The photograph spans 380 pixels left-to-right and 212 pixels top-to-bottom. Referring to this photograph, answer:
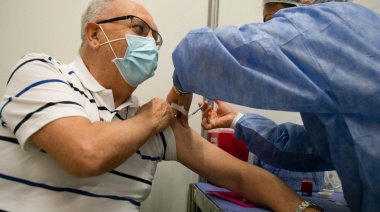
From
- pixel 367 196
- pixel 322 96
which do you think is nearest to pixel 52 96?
pixel 322 96

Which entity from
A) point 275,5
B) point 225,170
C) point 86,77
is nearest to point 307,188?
point 225,170

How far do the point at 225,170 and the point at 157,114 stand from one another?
40 centimetres

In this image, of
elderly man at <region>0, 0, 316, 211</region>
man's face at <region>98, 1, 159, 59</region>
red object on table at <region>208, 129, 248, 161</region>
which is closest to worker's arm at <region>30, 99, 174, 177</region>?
elderly man at <region>0, 0, 316, 211</region>

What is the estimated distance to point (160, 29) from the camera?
1628 millimetres

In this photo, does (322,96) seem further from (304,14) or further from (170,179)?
(170,179)

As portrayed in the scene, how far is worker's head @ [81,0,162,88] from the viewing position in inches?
40.3

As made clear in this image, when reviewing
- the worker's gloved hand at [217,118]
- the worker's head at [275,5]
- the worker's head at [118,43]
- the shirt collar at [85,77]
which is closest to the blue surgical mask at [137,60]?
the worker's head at [118,43]

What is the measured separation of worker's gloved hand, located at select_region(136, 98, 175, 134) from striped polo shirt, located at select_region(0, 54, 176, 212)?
14 cm

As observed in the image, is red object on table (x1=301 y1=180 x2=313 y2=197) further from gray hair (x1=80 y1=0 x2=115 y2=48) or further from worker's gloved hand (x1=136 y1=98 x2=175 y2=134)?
gray hair (x1=80 y1=0 x2=115 y2=48)

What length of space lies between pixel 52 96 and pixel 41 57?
0.67 feet

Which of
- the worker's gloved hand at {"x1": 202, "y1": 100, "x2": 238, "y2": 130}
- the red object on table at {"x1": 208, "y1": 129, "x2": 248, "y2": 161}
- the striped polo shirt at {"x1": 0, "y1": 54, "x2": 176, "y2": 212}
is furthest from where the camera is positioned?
the red object on table at {"x1": 208, "y1": 129, "x2": 248, "y2": 161}

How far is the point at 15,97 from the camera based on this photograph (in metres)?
0.77

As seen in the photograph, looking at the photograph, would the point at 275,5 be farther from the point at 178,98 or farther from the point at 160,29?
the point at 160,29

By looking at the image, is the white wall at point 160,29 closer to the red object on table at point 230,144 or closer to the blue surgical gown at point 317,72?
the red object on table at point 230,144
